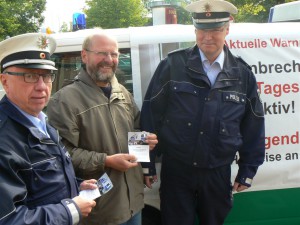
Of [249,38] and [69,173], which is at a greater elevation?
[249,38]

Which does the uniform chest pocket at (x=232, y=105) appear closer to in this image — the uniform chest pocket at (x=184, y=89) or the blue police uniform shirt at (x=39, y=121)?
the uniform chest pocket at (x=184, y=89)

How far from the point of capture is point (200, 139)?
244 centimetres

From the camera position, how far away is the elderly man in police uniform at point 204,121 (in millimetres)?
2461

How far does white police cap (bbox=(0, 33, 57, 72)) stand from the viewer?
1719 millimetres

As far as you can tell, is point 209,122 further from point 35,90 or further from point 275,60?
point 35,90

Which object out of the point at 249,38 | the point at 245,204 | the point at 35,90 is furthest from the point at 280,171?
the point at 35,90

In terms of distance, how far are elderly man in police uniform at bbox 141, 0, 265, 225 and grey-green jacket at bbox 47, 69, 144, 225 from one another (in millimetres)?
243

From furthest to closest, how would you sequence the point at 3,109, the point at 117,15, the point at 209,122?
the point at 117,15 → the point at 209,122 → the point at 3,109

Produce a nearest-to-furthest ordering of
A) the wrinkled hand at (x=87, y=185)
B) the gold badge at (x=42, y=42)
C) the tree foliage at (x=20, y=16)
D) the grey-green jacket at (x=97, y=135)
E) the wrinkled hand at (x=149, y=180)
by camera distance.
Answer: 1. the gold badge at (x=42, y=42)
2. the wrinkled hand at (x=87, y=185)
3. the grey-green jacket at (x=97, y=135)
4. the wrinkled hand at (x=149, y=180)
5. the tree foliage at (x=20, y=16)

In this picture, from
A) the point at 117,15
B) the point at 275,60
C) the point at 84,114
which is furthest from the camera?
the point at 117,15

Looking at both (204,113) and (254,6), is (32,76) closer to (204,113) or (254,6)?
(204,113)

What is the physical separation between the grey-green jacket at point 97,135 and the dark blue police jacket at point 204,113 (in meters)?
0.23

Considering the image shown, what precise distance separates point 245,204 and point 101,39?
1.59 m

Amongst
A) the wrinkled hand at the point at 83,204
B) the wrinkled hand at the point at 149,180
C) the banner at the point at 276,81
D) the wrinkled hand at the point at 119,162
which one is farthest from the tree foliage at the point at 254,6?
the wrinkled hand at the point at 83,204
